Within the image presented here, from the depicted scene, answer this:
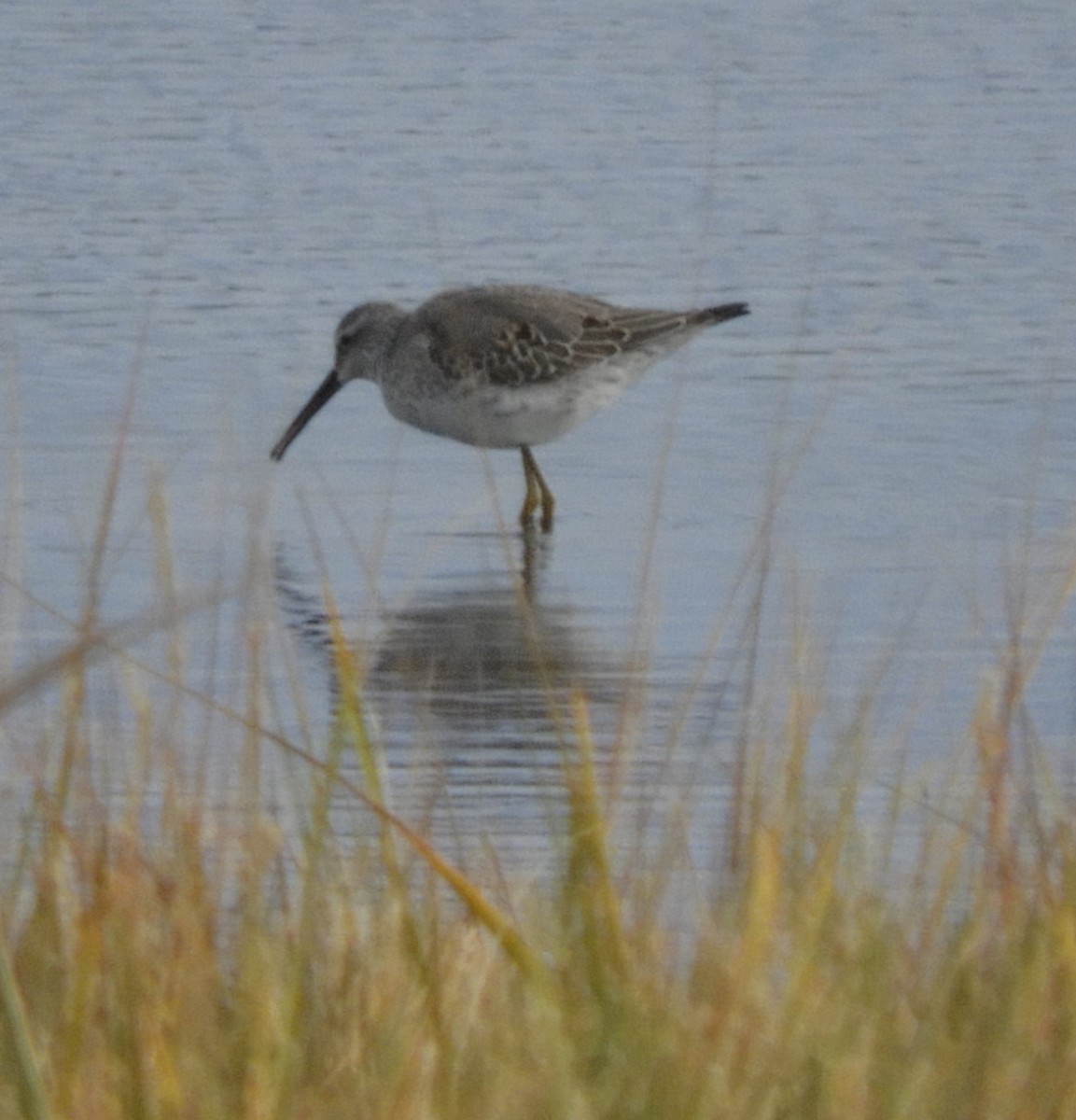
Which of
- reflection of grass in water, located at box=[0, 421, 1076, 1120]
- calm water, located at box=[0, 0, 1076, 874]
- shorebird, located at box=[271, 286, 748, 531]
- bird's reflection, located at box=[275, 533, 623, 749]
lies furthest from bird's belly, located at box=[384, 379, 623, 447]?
reflection of grass in water, located at box=[0, 421, 1076, 1120]

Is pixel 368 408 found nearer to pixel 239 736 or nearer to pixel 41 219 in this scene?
pixel 41 219

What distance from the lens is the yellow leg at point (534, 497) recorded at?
390 inches

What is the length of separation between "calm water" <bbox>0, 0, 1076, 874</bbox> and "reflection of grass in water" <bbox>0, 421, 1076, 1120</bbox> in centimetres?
27

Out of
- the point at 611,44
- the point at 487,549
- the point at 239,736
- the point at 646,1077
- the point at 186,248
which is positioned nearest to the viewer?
the point at 646,1077

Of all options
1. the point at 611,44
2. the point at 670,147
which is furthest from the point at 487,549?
the point at 611,44

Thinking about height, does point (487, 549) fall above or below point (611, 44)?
below

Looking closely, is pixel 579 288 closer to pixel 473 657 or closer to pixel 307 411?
pixel 307 411

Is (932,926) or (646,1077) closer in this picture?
(646,1077)

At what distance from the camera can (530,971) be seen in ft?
13.1

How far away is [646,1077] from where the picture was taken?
375 cm

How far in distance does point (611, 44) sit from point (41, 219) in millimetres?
6803

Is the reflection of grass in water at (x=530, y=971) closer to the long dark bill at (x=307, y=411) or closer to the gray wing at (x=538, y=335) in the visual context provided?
the long dark bill at (x=307, y=411)

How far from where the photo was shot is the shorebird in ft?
34.4

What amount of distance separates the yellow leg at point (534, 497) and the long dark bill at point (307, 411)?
804 mm
